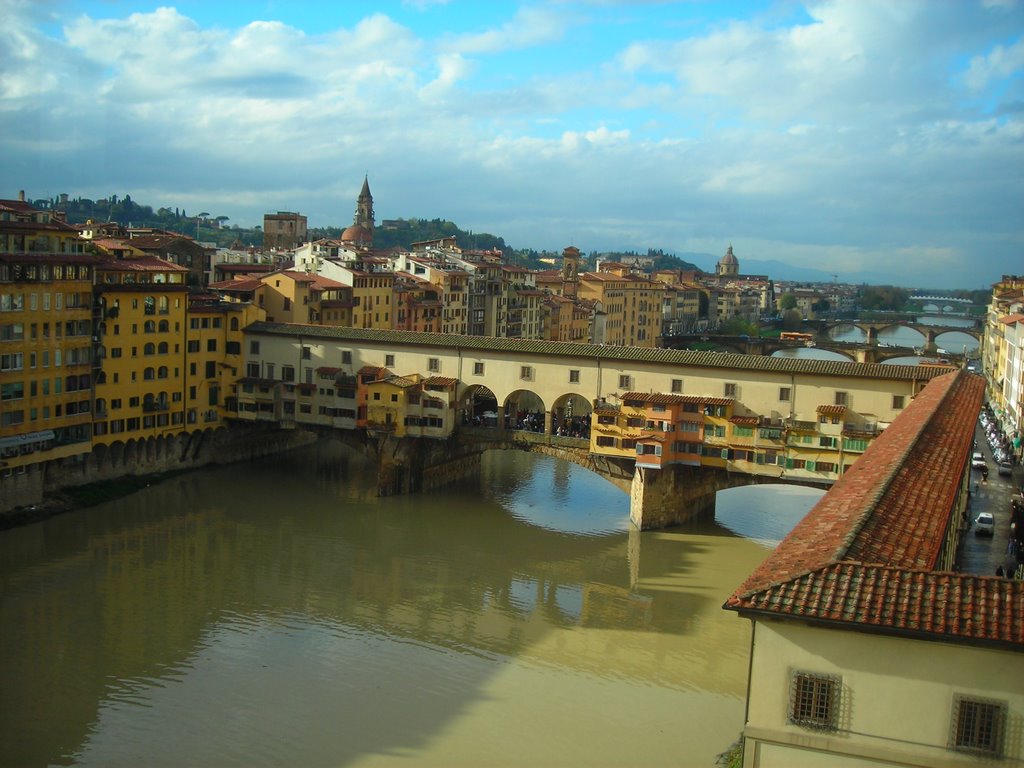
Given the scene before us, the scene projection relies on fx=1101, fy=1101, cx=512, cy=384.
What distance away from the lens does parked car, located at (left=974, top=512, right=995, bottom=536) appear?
2759 cm

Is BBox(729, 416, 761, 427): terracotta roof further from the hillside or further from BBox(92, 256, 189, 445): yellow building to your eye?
the hillside

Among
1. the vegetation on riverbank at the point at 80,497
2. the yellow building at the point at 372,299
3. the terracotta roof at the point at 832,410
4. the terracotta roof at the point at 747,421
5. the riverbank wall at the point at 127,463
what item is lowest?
the vegetation on riverbank at the point at 80,497

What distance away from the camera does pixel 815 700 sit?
31.2 feet

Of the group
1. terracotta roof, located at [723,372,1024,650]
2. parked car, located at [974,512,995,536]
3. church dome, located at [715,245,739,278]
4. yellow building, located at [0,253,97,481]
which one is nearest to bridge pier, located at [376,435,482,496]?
yellow building, located at [0,253,97,481]

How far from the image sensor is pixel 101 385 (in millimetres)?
32312

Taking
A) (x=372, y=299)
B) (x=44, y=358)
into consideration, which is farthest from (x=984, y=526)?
(x=372, y=299)

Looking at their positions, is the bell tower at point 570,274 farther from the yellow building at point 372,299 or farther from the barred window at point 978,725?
the barred window at point 978,725

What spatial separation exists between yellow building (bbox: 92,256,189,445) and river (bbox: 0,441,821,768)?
7.12ft

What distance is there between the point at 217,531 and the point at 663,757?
16.5 m

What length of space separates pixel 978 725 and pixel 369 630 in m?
14.4

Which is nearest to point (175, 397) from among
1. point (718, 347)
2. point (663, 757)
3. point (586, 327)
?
point (663, 757)

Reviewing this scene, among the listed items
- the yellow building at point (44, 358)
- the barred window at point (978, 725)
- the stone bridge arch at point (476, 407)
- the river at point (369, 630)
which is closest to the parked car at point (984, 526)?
the river at point (369, 630)

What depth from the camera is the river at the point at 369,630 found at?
1662 centimetres

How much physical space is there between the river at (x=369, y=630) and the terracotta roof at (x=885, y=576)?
5.23m
